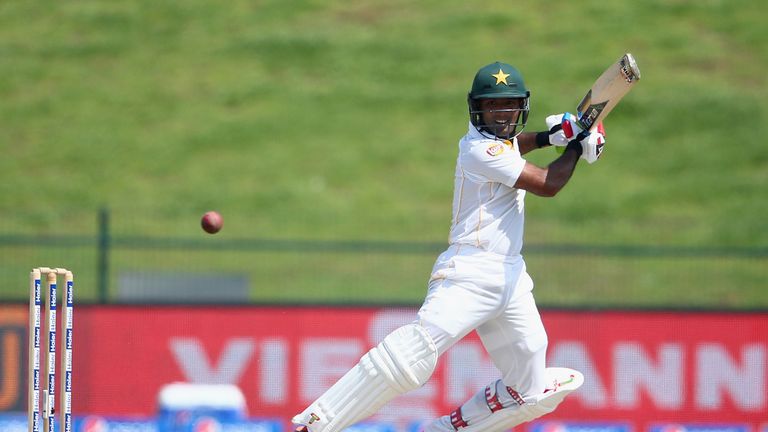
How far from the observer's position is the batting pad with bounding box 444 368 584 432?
5609mm

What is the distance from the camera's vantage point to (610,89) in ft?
18.0

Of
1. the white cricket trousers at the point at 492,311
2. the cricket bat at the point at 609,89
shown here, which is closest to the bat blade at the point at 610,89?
the cricket bat at the point at 609,89

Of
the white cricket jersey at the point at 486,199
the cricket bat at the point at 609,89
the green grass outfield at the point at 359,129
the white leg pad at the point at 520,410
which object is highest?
the green grass outfield at the point at 359,129

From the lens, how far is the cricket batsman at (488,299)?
17.6ft

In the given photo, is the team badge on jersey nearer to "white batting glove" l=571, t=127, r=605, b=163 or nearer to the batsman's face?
the batsman's face

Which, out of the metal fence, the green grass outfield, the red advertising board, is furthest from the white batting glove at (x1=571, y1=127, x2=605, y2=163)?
the green grass outfield

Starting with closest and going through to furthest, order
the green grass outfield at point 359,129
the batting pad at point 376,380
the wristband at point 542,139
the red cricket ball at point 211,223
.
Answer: the batting pad at point 376,380 → the wristband at point 542,139 → the red cricket ball at point 211,223 → the green grass outfield at point 359,129

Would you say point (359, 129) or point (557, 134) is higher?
point (359, 129)

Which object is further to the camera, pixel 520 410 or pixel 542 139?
pixel 542 139

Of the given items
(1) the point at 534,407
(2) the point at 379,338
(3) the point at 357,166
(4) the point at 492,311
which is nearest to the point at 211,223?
(4) the point at 492,311

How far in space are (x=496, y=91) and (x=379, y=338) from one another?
3715mm

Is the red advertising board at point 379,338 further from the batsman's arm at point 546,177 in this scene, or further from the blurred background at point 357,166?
the batsman's arm at point 546,177

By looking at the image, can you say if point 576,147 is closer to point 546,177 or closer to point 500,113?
point 546,177

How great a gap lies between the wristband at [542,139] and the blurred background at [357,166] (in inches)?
126
